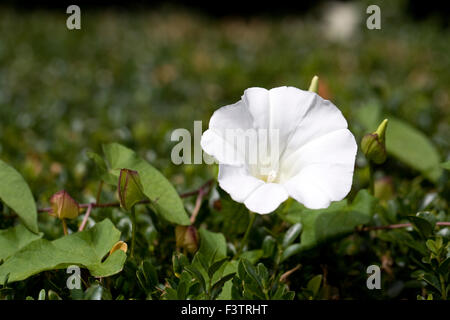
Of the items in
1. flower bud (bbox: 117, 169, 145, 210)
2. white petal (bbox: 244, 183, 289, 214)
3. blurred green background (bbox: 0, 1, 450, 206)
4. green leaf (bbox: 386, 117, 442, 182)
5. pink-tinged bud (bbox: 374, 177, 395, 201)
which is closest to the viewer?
white petal (bbox: 244, 183, 289, 214)

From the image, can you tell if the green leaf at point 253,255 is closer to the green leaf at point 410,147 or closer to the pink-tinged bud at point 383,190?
the pink-tinged bud at point 383,190

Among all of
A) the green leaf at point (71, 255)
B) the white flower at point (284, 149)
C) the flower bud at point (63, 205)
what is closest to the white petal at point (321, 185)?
the white flower at point (284, 149)

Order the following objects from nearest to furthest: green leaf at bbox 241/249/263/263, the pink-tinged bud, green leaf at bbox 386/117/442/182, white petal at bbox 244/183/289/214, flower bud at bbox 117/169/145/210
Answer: white petal at bbox 244/183/289/214 → flower bud at bbox 117/169/145/210 → green leaf at bbox 241/249/263/263 → the pink-tinged bud → green leaf at bbox 386/117/442/182

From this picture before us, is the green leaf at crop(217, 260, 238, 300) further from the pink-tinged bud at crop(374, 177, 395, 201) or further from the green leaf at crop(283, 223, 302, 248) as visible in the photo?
the pink-tinged bud at crop(374, 177, 395, 201)

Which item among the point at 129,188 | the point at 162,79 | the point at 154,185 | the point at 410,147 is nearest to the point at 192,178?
the point at 154,185

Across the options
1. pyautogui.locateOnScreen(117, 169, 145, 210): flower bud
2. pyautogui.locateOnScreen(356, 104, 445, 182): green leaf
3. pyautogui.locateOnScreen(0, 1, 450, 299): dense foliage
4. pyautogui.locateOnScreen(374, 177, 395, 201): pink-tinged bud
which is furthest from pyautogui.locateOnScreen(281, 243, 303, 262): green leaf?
pyautogui.locateOnScreen(356, 104, 445, 182): green leaf

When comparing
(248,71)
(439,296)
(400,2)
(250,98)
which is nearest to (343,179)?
(250,98)
